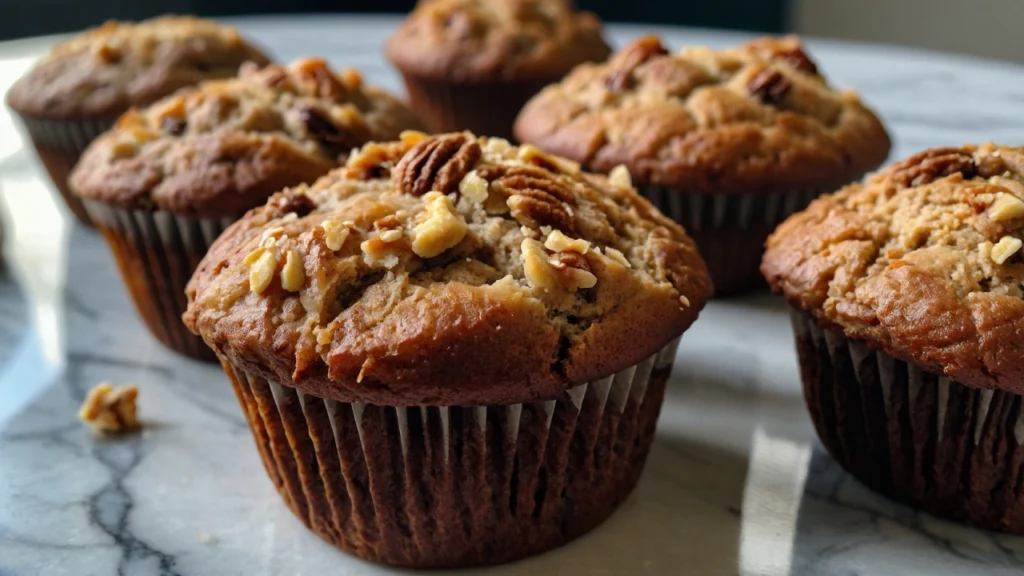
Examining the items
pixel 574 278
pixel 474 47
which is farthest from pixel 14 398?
pixel 474 47

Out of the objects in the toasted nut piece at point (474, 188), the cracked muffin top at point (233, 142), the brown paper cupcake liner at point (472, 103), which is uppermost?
the toasted nut piece at point (474, 188)

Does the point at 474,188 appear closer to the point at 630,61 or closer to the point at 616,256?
the point at 616,256

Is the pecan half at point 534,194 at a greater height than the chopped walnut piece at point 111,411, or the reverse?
the pecan half at point 534,194

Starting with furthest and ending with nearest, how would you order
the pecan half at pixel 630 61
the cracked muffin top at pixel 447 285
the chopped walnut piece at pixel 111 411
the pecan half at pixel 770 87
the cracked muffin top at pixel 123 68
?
the cracked muffin top at pixel 123 68
the pecan half at pixel 630 61
the pecan half at pixel 770 87
the chopped walnut piece at pixel 111 411
the cracked muffin top at pixel 447 285

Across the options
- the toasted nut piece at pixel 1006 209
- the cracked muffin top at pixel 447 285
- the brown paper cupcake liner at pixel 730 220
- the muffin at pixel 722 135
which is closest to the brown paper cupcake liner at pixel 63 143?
the muffin at pixel 722 135

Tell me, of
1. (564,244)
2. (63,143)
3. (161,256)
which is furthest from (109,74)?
(564,244)

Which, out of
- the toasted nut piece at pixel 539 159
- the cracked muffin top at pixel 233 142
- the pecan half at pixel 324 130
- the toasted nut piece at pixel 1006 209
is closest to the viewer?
the toasted nut piece at pixel 1006 209

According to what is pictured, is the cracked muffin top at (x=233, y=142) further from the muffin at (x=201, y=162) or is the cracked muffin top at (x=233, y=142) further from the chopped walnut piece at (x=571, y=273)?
the chopped walnut piece at (x=571, y=273)
